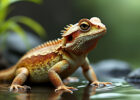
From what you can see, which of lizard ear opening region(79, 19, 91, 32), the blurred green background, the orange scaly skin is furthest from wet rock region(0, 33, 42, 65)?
lizard ear opening region(79, 19, 91, 32)

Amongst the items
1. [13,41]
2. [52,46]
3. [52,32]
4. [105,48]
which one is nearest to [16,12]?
[52,32]

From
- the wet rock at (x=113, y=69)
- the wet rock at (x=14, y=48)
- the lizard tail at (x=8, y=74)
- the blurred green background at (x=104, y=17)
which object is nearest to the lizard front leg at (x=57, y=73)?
A: the lizard tail at (x=8, y=74)

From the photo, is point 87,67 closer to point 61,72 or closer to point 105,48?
point 61,72

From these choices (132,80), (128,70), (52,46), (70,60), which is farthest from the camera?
(128,70)

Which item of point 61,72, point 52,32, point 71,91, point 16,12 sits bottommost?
point 71,91

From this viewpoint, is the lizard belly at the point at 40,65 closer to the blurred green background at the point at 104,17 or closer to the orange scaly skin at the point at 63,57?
the orange scaly skin at the point at 63,57

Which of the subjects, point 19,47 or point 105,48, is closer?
point 19,47

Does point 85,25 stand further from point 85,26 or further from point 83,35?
point 83,35

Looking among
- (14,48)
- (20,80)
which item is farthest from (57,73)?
(14,48)
